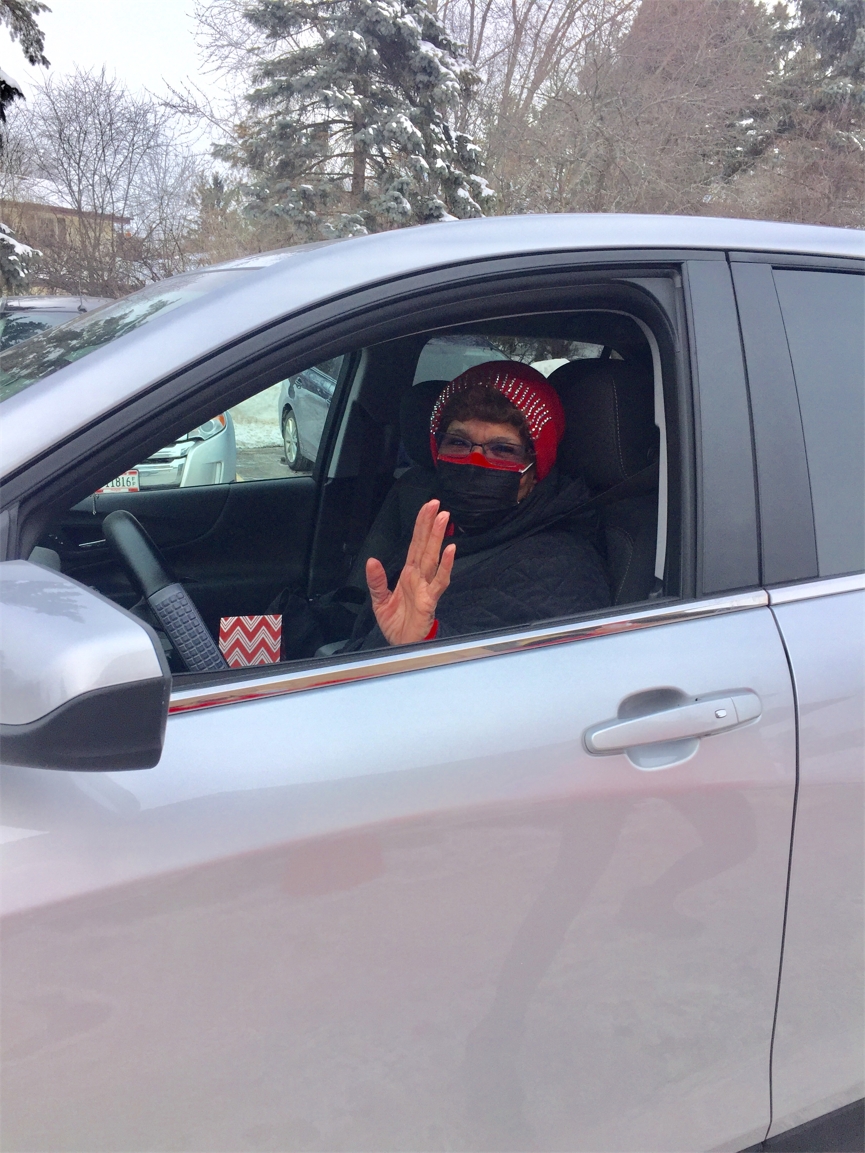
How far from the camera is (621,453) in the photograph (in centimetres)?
196

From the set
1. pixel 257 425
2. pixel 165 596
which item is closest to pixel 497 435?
pixel 165 596

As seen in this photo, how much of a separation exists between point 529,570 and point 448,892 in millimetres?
860

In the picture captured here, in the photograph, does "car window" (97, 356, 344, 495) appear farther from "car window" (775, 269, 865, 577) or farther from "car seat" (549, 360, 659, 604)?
"car window" (775, 269, 865, 577)

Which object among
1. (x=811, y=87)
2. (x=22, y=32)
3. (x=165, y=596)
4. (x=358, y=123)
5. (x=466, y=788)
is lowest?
(x=466, y=788)

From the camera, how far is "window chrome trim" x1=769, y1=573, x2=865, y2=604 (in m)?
1.47

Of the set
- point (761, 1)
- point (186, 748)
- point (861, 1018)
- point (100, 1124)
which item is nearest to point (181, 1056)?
point (100, 1124)

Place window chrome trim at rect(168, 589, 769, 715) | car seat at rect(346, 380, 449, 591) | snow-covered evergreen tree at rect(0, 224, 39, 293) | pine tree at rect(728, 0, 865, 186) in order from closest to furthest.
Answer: window chrome trim at rect(168, 589, 769, 715) → car seat at rect(346, 380, 449, 591) → snow-covered evergreen tree at rect(0, 224, 39, 293) → pine tree at rect(728, 0, 865, 186)

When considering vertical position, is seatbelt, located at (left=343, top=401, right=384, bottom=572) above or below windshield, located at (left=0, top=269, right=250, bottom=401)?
below

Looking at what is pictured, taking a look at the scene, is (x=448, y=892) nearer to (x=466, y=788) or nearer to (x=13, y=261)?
(x=466, y=788)

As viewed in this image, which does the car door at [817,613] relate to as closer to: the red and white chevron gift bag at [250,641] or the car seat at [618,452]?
the car seat at [618,452]

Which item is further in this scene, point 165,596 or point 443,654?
point 165,596

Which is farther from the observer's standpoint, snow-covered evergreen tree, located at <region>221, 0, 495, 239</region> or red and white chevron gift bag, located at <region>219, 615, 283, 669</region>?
snow-covered evergreen tree, located at <region>221, 0, 495, 239</region>

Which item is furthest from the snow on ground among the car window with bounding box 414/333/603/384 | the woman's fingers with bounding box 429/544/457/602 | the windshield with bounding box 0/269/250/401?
the woman's fingers with bounding box 429/544/457/602

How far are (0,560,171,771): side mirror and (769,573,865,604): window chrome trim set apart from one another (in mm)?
946
